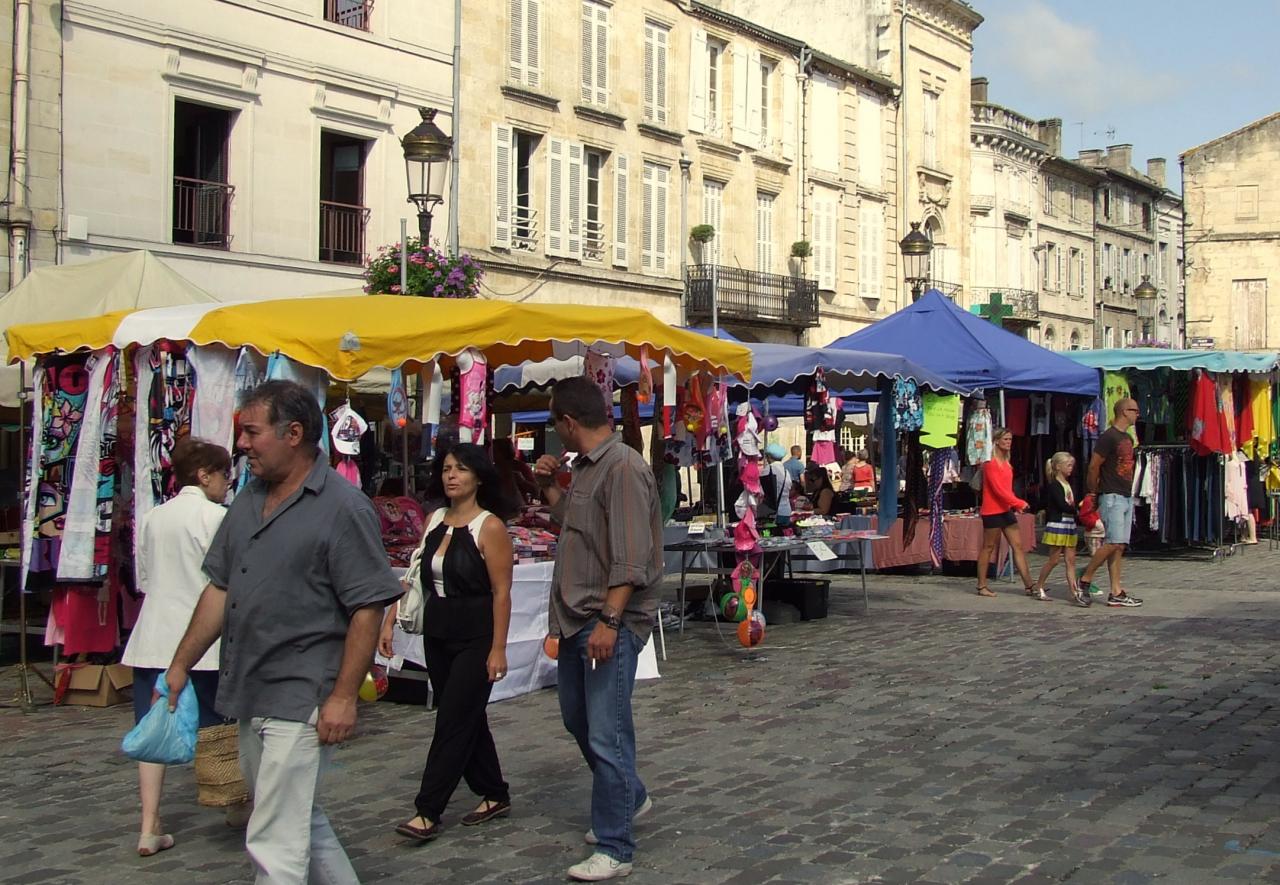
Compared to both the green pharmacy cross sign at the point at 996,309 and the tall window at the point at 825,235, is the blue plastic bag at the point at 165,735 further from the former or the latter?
the green pharmacy cross sign at the point at 996,309

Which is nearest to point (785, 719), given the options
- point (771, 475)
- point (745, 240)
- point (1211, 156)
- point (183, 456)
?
point (183, 456)

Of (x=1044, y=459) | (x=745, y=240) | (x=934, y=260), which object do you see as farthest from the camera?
(x=934, y=260)

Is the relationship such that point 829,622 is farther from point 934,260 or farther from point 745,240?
point 934,260

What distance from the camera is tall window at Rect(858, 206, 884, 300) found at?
35.3 meters

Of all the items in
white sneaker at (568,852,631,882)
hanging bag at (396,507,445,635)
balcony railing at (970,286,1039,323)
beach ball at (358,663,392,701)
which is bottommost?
white sneaker at (568,852,631,882)

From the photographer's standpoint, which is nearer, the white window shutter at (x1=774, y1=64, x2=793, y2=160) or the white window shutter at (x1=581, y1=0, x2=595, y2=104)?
the white window shutter at (x1=581, y1=0, x2=595, y2=104)

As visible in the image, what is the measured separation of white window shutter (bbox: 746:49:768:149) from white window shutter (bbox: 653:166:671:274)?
3.18m

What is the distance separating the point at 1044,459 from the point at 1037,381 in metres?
4.74

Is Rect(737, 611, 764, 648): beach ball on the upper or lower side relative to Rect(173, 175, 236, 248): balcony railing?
lower

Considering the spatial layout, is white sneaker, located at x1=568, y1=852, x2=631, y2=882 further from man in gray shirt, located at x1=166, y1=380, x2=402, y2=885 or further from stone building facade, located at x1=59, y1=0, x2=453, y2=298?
stone building facade, located at x1=59, y1=0, x2=453, y2=298

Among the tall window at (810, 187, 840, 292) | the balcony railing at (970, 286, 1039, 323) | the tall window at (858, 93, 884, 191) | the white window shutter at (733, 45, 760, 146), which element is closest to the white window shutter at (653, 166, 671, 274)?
the white window shutter at (733, 45, 760, 146)

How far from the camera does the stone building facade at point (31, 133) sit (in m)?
17.1

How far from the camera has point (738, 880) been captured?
5.32m

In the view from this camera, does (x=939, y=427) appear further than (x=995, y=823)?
Yes
